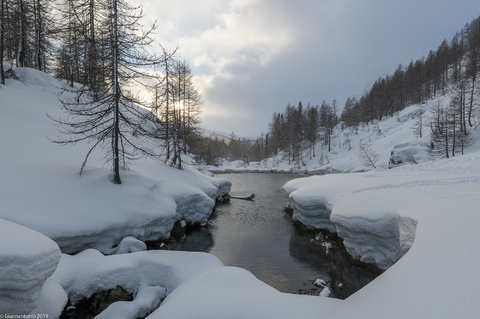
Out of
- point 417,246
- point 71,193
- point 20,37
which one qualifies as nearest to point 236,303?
point 417,246

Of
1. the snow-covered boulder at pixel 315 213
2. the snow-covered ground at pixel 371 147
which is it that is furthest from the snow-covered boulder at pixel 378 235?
the snow-covered ground at pixel 371 147

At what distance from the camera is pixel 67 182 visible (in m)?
9.86

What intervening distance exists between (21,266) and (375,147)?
6134 centimetres

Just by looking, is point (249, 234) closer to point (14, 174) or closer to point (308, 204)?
point (308, 204)

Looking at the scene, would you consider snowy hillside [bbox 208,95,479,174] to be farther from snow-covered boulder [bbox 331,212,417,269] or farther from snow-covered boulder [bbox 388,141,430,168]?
snow-covered boulder [bbox 331,212,417,269]

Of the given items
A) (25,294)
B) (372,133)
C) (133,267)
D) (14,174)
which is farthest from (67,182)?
(372,133)

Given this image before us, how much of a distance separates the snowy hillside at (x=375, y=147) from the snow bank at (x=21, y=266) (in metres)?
37.0

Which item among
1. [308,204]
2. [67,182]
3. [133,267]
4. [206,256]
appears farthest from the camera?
[308,204]

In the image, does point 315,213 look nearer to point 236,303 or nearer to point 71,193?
point 236,303

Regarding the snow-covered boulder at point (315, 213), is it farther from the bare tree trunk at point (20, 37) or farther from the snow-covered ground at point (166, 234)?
the bare tree trunk at point (20, 37)

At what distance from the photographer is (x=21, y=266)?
386cm

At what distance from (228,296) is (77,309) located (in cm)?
471

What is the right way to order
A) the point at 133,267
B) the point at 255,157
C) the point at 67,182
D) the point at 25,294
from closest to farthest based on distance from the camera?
1. the point at 25,294
2. the point at 133,267
3. the point at 67,182
4. the point at 255,157

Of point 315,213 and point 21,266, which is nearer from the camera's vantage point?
Answer: point 21,266
